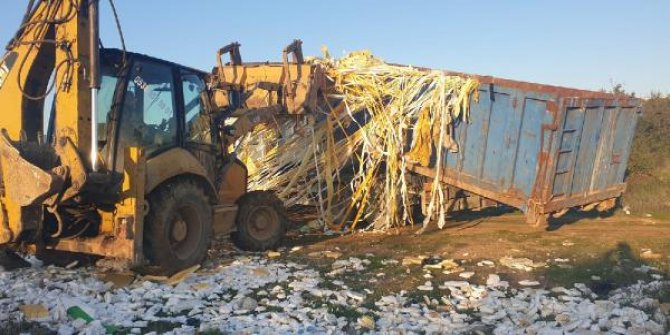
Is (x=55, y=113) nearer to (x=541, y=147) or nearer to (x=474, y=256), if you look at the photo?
(x=474, y=256)

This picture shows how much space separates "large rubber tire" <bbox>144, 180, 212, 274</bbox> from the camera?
6.00 m

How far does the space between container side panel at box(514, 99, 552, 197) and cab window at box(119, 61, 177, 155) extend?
15.6 ft

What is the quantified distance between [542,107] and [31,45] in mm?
6217

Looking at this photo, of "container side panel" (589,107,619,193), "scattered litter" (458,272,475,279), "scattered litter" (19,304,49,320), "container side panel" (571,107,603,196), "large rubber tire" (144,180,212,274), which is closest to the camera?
"scattered litter" (19,304,49,320)

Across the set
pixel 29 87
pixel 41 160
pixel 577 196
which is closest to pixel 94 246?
pixel 41 160

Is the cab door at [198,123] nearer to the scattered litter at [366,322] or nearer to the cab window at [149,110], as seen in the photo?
the cab window at [149,110]

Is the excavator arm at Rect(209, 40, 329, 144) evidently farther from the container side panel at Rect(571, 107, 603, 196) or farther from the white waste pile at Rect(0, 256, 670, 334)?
the container side panel at Rect(571, 107, 603, 196)

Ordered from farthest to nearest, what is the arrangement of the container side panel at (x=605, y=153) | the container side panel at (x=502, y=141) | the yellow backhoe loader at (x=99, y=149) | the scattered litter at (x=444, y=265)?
the container side panel at (x=605, y=153)
the container side panel at (x=502, y=141)
the scattered litter at (x=444, y=265)
the yellow backhoe loader at (x=99, y=149)

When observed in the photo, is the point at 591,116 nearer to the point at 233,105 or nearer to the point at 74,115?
the point at 233,105

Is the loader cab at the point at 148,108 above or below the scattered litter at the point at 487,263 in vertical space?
above

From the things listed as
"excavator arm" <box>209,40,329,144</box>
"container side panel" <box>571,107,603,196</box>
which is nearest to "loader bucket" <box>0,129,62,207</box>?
"excavator arm" <box>209,40,329,144</box>

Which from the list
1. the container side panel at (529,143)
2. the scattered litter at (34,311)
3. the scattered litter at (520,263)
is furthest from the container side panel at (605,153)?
the scattered litter at (34,311)

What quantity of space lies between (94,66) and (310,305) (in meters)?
2.93

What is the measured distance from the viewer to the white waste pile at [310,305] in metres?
4.70
